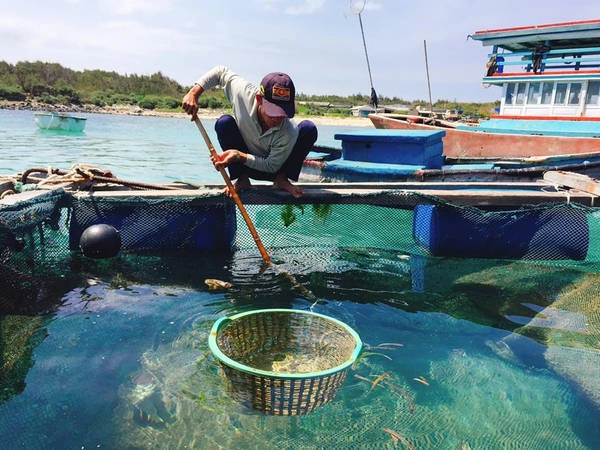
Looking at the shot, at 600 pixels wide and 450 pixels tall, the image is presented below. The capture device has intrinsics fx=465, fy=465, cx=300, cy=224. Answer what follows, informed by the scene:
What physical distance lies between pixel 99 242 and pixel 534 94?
12.8 metres

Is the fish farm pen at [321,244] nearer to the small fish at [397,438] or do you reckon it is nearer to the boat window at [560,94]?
the small fish at [397,438]

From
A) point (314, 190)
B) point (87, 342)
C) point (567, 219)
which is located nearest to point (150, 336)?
point (87, 342)

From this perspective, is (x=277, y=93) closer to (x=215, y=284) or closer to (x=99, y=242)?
(x=215, y=284)

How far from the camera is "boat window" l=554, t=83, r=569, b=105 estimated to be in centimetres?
1241

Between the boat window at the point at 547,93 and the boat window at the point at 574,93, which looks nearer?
the boat window at the point at 574,93

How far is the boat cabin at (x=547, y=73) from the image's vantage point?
1195cm

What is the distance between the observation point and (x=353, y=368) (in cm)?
316

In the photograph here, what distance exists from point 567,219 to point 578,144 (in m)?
6.02

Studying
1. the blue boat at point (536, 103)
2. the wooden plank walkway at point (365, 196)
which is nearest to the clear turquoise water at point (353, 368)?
the wooden plank walkway at point (365, 196)

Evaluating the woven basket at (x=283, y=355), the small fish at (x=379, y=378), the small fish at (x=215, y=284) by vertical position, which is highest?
the woven basket at (x=283, y=355)

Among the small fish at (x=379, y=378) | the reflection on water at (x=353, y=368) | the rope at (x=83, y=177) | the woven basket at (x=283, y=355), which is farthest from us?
the rope at (x=83, y=177)

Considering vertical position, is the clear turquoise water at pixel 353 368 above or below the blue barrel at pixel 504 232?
below

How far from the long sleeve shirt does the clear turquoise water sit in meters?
0.90

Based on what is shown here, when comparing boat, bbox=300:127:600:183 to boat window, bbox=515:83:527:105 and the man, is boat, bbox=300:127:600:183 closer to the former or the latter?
the man
